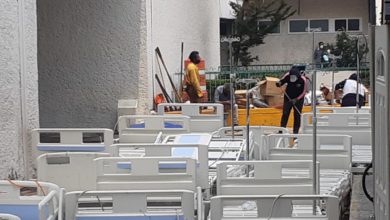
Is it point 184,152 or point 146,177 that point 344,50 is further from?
point 146,177

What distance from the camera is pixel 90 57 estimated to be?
1551 cm

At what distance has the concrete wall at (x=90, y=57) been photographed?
50.2ft

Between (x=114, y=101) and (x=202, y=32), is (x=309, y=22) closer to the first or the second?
(x=202, y=32)

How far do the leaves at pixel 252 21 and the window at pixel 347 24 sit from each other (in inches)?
82.2

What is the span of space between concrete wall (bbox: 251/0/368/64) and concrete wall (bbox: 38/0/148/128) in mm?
20268

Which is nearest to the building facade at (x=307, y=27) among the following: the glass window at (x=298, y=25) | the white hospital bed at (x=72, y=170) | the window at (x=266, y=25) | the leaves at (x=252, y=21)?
the glass window at (x=298, y=25)

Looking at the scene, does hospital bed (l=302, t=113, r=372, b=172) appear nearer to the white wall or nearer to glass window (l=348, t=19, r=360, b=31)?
the white wall

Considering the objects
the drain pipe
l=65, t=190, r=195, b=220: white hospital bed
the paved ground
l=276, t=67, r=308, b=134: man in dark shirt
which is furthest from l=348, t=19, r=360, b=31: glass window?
l=65, t=190, r=195, b=220: white hospital bed

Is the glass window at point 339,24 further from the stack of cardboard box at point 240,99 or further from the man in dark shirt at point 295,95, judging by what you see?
the man in dark shirt at point 295,95

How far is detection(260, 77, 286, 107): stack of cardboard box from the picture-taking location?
18016 mm

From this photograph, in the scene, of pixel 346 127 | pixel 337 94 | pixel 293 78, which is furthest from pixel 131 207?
pixel 337 94

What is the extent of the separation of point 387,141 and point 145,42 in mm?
11788

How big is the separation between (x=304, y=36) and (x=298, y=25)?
78 cm

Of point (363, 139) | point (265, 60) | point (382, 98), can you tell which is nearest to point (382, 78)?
point (382, 98)
